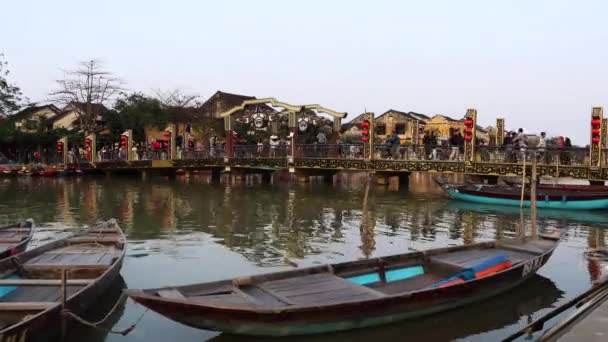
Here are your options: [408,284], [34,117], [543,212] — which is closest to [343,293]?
[408,284]

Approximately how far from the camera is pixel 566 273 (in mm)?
10430

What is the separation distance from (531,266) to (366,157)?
1837 cm

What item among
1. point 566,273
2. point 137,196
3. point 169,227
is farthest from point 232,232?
point 137,196

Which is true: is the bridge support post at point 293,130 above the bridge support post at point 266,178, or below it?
above

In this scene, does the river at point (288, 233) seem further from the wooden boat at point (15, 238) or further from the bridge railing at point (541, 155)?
the bridge railing at point (541, 155)

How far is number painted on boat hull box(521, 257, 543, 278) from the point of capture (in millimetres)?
8634

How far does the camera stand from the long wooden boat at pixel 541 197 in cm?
1995

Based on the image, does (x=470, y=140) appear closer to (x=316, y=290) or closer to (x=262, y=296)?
(x=316, y=290)

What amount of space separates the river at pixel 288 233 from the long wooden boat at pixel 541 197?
67 cm

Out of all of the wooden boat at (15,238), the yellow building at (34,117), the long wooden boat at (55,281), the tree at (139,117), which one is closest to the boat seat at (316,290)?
the long wooden boat at (55,281)

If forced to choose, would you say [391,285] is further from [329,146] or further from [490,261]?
[329,146]

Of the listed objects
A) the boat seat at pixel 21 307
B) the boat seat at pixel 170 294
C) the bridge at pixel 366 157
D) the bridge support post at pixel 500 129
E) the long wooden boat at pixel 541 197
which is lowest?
the boat seat at pixel 21 307

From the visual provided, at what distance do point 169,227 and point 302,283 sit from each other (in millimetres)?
9241

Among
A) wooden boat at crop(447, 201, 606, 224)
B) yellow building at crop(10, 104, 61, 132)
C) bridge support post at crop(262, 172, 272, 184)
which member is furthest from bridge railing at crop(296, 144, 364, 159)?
yellow building at crop(10, 104, 61, 132)
